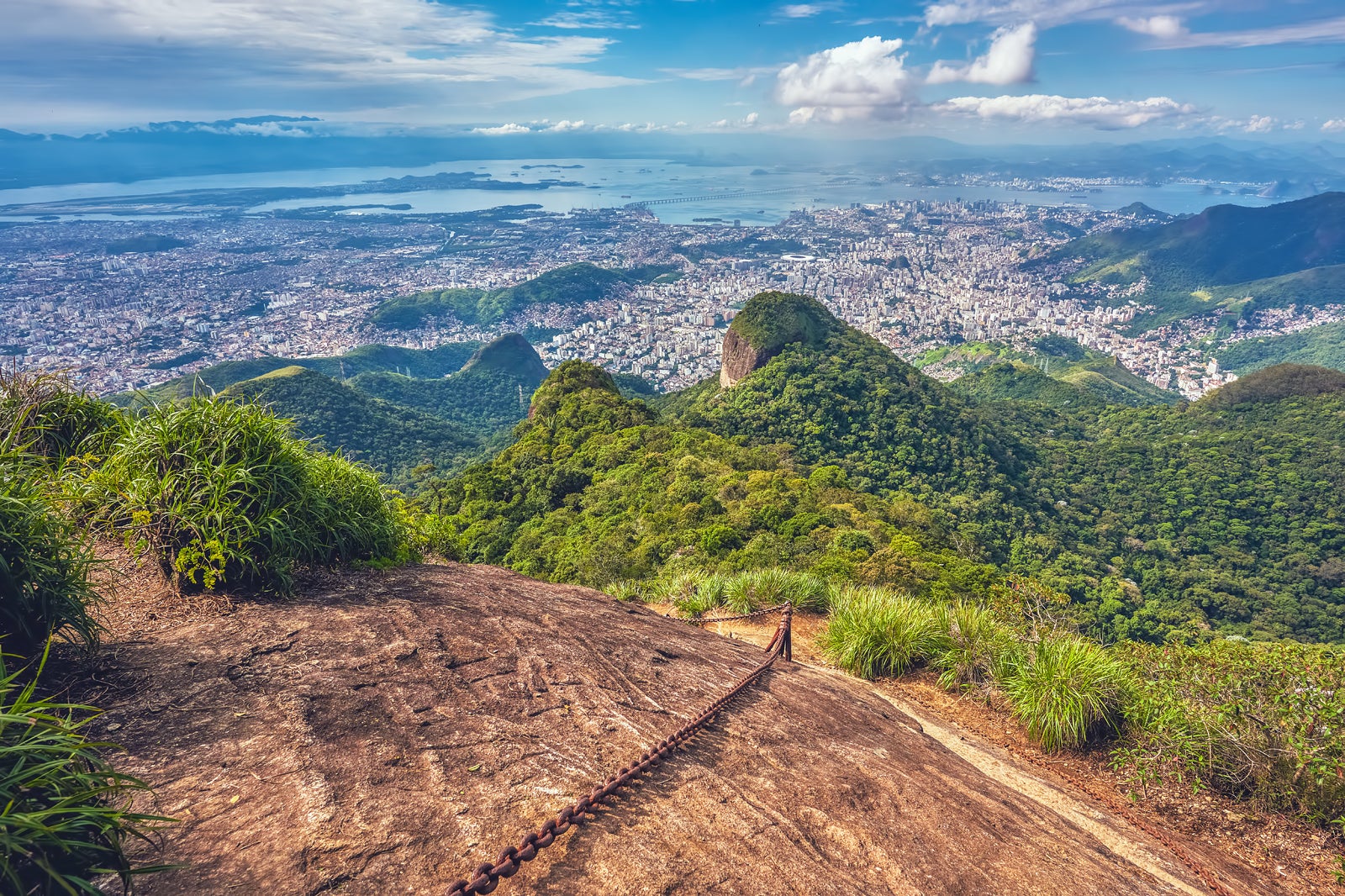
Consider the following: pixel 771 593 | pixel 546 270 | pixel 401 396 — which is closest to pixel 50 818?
pixel 771 593

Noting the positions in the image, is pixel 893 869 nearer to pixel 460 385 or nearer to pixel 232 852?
pixel 232 852

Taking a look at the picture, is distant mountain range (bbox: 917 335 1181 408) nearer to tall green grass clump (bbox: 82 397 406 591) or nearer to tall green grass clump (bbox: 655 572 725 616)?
tall green grass clump (bbox: 655 572 725 616)

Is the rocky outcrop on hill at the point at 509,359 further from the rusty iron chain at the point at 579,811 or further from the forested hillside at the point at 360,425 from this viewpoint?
the rusty iron chain at the point at 579,811

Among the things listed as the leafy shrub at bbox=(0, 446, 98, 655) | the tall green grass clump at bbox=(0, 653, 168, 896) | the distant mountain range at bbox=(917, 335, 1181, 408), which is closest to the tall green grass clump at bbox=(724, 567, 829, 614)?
the leafy shrub at bbox=(0, 446, 98, 655)

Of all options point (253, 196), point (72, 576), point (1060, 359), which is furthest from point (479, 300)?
point (253, 196)

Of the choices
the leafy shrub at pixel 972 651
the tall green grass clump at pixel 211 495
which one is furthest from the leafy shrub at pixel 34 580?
the leafy shrub at pixel 972 651
